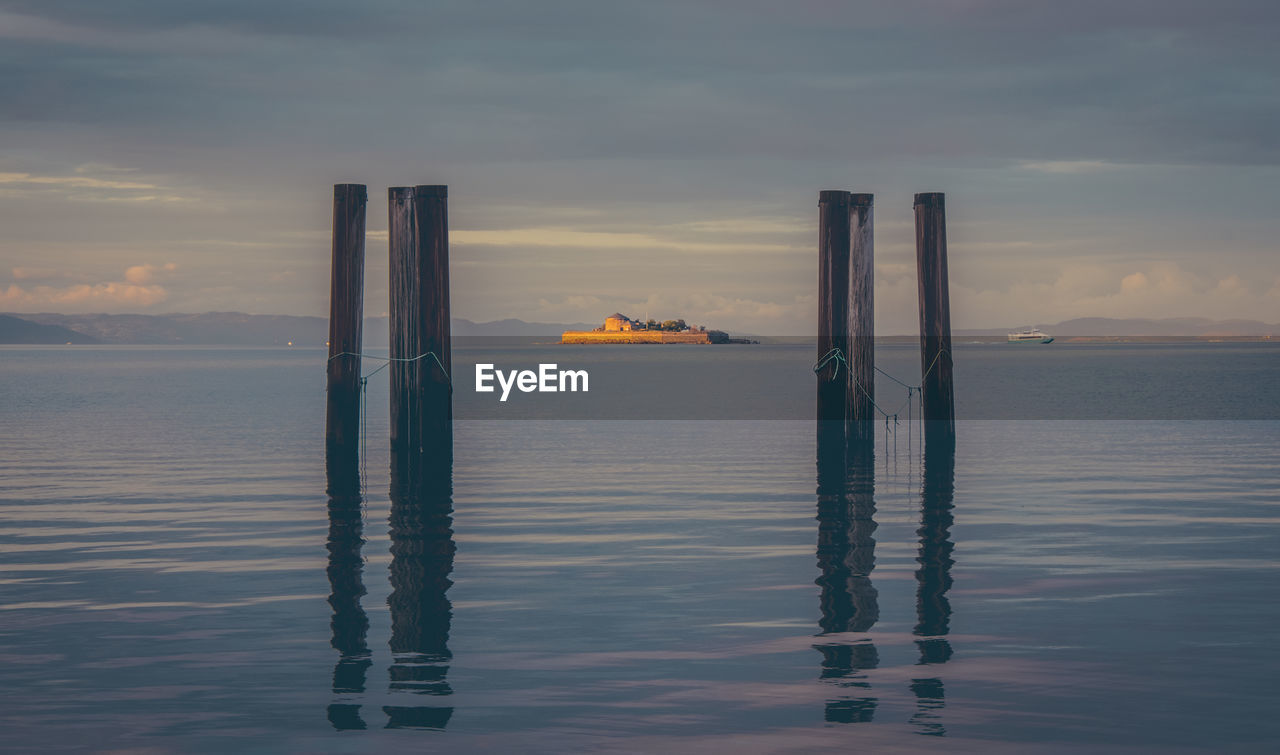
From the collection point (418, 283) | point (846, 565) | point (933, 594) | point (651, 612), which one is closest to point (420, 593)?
point (651, 612)

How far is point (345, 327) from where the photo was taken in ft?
61.2

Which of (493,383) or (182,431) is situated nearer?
(182,431)

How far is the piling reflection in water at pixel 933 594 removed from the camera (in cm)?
777

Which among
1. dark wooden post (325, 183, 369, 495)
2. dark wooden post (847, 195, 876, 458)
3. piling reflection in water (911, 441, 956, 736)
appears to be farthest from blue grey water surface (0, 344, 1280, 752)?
dark wooden post (847, 195, 876, 458)

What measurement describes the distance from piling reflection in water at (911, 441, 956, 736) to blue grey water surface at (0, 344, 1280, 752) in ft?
0.13

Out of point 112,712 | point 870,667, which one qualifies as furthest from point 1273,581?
point 112,712

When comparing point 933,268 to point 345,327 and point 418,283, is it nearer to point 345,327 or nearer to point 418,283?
point 418,283

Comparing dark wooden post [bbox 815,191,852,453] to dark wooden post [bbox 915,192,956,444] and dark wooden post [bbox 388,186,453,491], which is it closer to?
dark wooden post [bbox 915,192,956,444]

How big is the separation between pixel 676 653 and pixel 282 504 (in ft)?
34.8

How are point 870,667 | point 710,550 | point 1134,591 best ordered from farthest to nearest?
point 710,550
point 1134,591
point 870,667

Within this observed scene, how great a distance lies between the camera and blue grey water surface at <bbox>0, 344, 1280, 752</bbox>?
7.49 metres

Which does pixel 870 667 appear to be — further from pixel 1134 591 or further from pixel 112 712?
pixel 112 712

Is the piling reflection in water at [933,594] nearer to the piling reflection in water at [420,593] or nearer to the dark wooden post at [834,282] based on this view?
the dark wooden post at [834,282]

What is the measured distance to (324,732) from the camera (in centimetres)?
734
